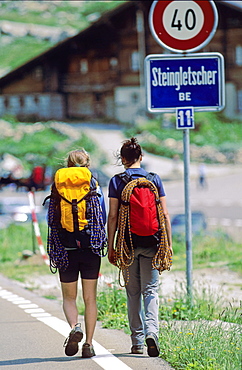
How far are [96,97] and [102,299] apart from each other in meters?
53.6

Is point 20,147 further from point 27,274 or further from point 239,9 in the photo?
point 27,274

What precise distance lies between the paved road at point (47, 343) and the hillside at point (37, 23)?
53.8 metres


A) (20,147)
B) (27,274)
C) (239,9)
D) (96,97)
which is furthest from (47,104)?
(27,274)

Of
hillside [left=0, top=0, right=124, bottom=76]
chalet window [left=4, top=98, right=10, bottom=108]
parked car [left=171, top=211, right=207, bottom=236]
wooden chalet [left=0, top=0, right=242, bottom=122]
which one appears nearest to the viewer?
parked car [left=171, top=211, right=207, bottom=236]

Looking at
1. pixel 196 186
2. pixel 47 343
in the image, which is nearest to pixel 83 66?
pixel 196 186

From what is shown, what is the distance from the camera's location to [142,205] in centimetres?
612

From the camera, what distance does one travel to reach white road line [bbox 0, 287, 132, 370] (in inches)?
237

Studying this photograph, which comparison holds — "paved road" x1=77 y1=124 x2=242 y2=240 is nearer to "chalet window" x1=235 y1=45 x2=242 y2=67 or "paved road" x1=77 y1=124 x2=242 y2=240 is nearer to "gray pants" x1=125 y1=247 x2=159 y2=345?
"chalet window" x1=235 y1=45 x2=242 y2=67

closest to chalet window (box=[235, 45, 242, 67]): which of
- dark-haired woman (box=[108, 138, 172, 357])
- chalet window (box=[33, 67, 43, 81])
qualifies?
chalet window (box=[33, 67, 43, 81])

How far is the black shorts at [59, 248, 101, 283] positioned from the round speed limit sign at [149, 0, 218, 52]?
280cm

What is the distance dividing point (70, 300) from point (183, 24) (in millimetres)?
3314

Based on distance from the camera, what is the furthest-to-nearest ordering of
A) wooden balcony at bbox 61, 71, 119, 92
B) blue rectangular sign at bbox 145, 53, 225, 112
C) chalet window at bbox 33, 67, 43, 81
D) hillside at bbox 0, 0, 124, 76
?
hillside at bbox 0, 0, 124, 76 → chalet window at bbox 33, 67, 43, 81 → wooden balcony at bbox 61, 71, 119, 92 → blue rectangular sign at bbox 145, 53, 225, 112

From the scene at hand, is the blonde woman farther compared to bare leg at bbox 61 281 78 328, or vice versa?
bare leg at bbox 61 281 78 328

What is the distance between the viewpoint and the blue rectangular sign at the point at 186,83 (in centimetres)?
796
